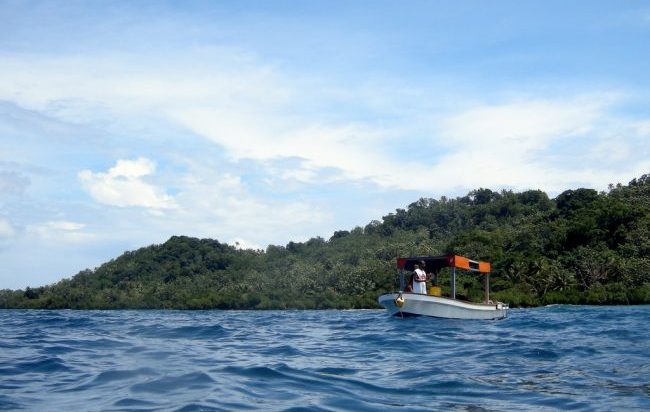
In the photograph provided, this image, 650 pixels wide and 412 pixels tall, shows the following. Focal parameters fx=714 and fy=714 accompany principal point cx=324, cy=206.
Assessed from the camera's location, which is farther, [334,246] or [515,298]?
[334,246]

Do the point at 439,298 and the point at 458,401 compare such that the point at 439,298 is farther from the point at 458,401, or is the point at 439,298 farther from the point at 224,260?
the point at 224,260

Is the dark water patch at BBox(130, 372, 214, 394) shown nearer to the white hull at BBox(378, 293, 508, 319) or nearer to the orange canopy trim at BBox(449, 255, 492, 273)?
the white hull at BBox(378, 293, 508, 319)

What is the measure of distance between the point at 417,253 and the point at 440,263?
59.0 metres

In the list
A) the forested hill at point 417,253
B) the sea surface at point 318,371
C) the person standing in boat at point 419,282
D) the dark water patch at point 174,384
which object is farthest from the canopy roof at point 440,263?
the forested hill at point 417,253

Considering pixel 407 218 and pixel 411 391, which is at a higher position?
pixel 407 218

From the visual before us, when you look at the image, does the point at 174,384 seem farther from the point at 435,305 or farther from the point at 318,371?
the point at 435,305

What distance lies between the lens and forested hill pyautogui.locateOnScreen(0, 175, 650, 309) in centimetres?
6894

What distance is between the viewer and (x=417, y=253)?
292ft

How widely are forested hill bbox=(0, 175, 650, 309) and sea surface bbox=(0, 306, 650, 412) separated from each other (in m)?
50.1

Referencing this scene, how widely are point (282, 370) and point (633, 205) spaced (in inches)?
2909

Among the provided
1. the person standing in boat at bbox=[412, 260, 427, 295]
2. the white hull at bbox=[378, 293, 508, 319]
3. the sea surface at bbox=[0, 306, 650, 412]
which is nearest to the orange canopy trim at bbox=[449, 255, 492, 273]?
the white hull at bbox=[378, 293, 508, 319]

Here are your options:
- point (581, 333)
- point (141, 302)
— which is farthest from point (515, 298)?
point (141, 302)

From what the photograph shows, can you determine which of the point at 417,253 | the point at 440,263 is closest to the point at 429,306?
the point at 440,263

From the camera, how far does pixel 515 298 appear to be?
64.5 m
